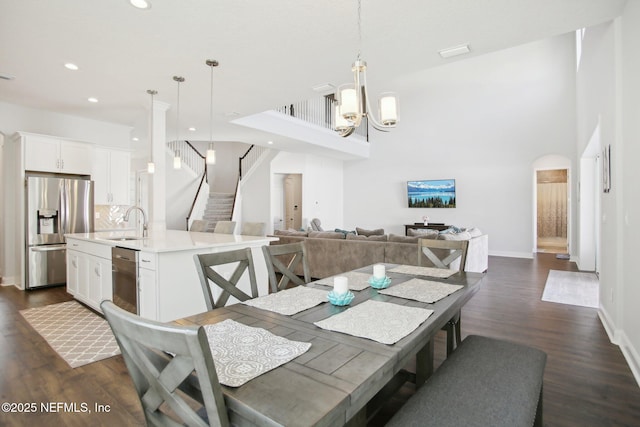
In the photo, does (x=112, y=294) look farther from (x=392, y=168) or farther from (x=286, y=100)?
(x=392, y=168)

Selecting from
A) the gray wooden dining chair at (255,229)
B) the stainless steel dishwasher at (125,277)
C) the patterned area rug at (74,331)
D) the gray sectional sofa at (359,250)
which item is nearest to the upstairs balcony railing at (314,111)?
the gray sectional sofa at (359,250)

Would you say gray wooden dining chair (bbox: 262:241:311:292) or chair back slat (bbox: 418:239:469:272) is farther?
chair back slat (bbox: 418:239:469:272)

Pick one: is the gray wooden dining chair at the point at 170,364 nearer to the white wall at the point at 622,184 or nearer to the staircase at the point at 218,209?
the white wall at the point at 622,184

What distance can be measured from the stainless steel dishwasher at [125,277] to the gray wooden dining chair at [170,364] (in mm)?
2283

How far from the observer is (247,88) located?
14.9ft

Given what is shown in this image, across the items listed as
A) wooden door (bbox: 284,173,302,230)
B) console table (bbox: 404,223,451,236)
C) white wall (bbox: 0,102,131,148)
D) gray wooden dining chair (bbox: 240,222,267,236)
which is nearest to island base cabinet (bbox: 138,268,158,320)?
gray wooden dining chair (bbox: 240,222,267,236)

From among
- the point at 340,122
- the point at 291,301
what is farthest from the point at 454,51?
the point at 291,301

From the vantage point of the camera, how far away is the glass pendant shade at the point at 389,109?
2.47m

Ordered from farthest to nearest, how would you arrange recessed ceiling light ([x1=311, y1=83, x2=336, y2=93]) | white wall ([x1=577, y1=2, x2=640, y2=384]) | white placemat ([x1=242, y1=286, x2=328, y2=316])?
recessed ceiling light ([x1=311, y1=83, x2=336, y2=93]) < white wall ([x1=577, y1=2, x2=640, y2=384]) < white placemat ([x1=242, y1=286, x2=328, y2=316])

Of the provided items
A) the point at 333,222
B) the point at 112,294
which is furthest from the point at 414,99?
the point at 112,294

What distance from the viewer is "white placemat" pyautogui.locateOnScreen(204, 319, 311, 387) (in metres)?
1.00

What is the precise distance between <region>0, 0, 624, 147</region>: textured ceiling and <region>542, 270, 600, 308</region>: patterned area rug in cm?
325

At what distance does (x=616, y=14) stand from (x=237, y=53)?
348 centimetres

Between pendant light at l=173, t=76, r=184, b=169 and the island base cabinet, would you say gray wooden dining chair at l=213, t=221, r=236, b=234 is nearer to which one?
pendant light at l=173, t=76, r=184, b=169
